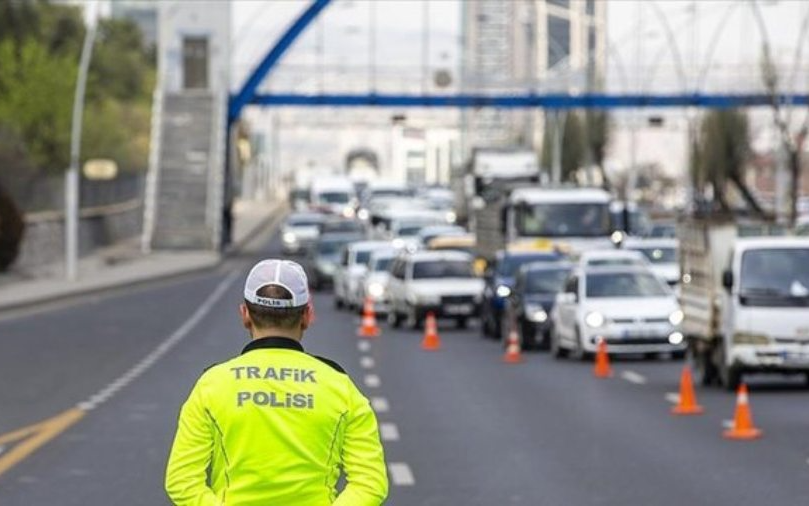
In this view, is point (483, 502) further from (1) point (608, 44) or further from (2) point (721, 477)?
(1) point (608, 44)

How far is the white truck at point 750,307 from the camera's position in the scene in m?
27.9

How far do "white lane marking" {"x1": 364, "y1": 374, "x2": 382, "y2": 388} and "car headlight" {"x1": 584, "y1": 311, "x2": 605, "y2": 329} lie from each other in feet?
15.1

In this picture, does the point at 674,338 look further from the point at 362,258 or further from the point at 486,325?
the point at 362,258

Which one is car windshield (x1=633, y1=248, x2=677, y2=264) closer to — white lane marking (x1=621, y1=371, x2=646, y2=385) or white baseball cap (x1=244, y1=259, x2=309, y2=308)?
white lane marking (x1=621, y1=371, x2=646, y2=385)

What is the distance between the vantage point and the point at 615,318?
35469mm

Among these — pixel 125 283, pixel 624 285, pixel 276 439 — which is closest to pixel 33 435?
A: pixel 276 439

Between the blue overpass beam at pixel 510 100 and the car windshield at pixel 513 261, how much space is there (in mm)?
61436

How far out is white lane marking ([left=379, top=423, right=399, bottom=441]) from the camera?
71.6 ft

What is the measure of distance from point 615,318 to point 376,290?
54.2 ft

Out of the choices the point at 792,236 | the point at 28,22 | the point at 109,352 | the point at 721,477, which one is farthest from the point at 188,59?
the point at 721,477


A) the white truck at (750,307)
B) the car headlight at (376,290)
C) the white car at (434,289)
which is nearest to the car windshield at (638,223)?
the car headlight at (376,290)

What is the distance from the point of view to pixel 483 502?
53.7 feet

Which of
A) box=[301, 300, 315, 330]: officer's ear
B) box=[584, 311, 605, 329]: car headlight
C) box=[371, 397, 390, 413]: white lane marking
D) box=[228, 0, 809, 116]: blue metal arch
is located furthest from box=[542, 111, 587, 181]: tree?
box=[301, 300, 315, 330]: officer's ear

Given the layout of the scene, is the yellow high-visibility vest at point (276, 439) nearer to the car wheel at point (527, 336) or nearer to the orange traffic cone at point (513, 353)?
the orange traffic cone at point (513, 353)
